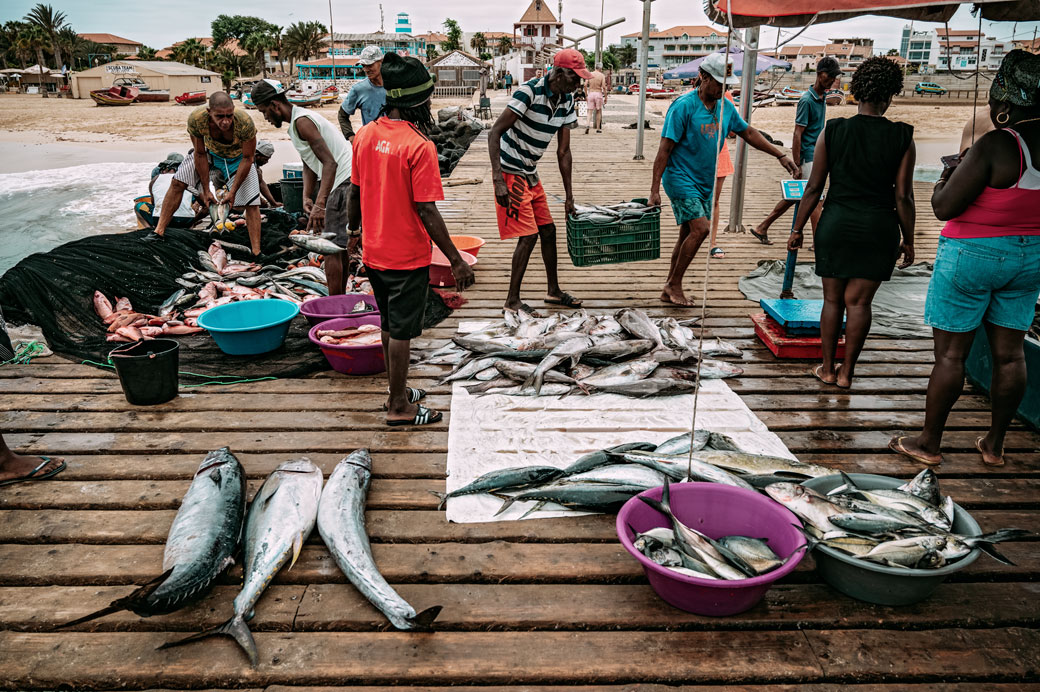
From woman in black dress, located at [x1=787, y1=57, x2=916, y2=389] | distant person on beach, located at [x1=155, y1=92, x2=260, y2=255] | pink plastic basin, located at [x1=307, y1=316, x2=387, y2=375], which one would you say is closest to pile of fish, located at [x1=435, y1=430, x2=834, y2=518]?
woman in black dress, located at [x1=787, y1=57, x2=916, y2=389]

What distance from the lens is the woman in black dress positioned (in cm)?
371

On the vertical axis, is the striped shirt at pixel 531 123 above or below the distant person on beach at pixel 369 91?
below

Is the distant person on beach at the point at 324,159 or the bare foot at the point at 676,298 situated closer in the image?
the distant person on beach at the point at 324,159

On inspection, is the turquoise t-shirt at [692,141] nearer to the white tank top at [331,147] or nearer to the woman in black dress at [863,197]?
the woman in black dress at [863,197]

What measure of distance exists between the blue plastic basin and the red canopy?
12.3 ft

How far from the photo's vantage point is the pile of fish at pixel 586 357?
421cm

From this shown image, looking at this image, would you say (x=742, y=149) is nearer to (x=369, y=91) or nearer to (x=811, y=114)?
(x=811, y=114)

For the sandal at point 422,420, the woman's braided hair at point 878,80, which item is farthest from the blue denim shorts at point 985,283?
the sandal at point 422,420

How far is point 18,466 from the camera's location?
10.7 feet

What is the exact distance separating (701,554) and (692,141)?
411 cm

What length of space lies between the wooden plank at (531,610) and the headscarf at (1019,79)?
2.05 meters

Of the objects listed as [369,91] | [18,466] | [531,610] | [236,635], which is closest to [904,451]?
[531,610]

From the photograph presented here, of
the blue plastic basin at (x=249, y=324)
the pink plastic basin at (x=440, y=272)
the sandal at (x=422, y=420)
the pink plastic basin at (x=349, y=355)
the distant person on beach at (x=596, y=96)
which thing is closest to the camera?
the sandal at (x=422, y=420)

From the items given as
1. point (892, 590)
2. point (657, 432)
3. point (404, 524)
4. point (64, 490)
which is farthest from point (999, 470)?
point (64, 490)
